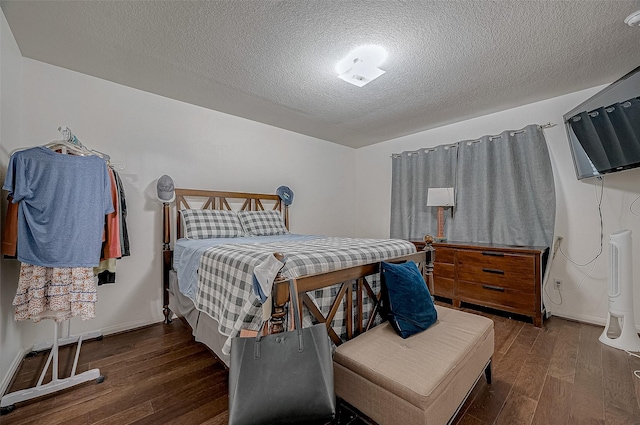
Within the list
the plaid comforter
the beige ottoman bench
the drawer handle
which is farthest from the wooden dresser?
the plaid comforter

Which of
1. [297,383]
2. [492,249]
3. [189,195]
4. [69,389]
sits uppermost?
[189,195]

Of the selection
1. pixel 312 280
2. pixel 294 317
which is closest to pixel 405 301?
pixel 312 280

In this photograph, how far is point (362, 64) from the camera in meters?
2.14

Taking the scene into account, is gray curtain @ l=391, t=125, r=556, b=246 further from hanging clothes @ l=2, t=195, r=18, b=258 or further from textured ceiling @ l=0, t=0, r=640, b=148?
hanging clothes @ l=2, t=195, r=18, b=258

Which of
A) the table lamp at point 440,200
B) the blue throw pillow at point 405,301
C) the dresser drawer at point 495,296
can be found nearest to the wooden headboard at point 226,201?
the table lamp at point 440,200

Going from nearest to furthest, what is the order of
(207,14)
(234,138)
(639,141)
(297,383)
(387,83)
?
1. (297,383)
2. (207,14)
3. (639,141)
4. (387,83)
5. (234,138)

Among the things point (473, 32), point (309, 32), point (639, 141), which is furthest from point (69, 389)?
point (639, 141)

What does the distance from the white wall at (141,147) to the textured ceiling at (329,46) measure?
189mm

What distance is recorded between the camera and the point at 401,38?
193 cm

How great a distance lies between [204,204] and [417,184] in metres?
3.01

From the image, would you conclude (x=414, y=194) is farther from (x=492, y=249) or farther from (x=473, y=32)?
(x=473, y=32)

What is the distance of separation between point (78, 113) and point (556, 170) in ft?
16.1

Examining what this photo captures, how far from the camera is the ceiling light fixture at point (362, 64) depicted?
2.06 m

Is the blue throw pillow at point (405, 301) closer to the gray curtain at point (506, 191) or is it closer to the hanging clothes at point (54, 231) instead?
the hanging clothes at point (54, 231)
